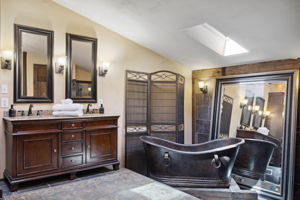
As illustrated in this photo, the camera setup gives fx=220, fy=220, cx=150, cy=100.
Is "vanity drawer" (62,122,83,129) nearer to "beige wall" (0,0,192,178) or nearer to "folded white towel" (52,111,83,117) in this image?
"folded white towel" (52,111,83,117)

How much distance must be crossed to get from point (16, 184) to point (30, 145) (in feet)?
1.59

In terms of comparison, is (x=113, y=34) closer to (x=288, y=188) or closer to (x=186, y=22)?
(x=186, y=22)

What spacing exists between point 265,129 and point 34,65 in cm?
377

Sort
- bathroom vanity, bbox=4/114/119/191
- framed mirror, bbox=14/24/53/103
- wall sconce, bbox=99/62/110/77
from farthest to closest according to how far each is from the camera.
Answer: wall sconce, bbox=99/62/110/77
framed mirror, bbox=14/24/53/103
bathroom vanity, bbox=4/114/119/191

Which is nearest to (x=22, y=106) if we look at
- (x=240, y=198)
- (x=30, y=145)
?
(x=30, y=145)

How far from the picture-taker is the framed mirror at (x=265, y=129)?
329 centimetres

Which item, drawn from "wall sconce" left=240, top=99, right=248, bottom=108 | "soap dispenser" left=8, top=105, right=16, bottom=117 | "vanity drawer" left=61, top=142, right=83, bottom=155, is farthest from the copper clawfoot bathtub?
"soap dispenser" left=8, top=105, right=16, bottom=117

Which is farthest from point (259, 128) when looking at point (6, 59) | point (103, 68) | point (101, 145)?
point (6, 59)

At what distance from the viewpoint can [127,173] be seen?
3584mm

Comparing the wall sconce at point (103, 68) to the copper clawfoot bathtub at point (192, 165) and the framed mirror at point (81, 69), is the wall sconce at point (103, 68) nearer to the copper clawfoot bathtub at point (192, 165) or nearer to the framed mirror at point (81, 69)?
the framed mirror at point (81, 69)

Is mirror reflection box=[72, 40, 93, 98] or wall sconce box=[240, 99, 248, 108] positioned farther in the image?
wall sconce box=[240, 99, 248, 108]

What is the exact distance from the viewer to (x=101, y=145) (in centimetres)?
344

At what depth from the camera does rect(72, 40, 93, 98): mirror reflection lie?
3647mm

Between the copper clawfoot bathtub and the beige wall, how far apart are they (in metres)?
0.92
